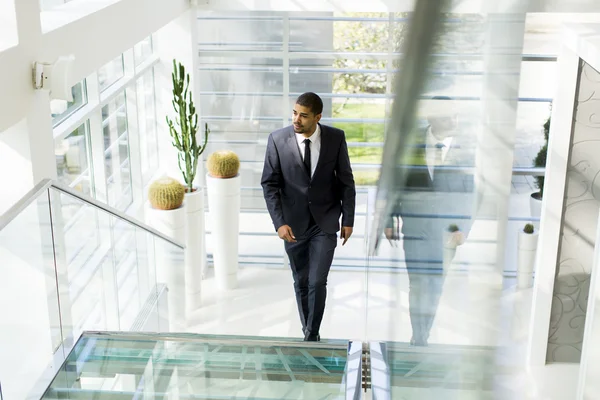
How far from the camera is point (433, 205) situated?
49 centimetres

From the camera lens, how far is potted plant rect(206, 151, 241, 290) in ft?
25.9

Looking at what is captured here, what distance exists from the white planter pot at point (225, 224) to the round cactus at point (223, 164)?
0.18 feet

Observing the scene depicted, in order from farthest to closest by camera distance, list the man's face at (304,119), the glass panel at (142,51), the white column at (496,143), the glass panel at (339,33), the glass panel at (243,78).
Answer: the glass panel at (243,78)
the glass panel at (339,33)
the glass panel at (142,51)
the man's face at (304,119)
the white column at (496,143)

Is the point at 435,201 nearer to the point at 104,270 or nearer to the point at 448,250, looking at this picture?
the point at 448,250

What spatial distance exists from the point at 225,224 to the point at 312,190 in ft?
10.9

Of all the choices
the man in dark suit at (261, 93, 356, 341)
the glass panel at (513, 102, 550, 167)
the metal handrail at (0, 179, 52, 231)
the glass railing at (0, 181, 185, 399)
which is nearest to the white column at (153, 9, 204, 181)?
the glass railing at (0, 181, 185, 399)

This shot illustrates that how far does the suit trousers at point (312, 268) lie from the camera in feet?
16.3

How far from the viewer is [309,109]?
4.75 meters

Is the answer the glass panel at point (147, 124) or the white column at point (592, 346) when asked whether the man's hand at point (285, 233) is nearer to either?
the white column at point (592, 346)

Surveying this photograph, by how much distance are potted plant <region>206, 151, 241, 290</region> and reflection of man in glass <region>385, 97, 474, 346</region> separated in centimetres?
733

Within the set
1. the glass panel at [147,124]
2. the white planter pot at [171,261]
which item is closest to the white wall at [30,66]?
the white planter pot at [171,261]

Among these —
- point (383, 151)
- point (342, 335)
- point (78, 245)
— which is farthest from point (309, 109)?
point (383, 151)

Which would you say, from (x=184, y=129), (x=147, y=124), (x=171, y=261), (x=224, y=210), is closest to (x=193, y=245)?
(x=224, y=210)

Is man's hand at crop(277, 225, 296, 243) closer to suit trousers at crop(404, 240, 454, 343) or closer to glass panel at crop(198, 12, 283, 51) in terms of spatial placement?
glass panel at crop(198, 12, 283, 51)
